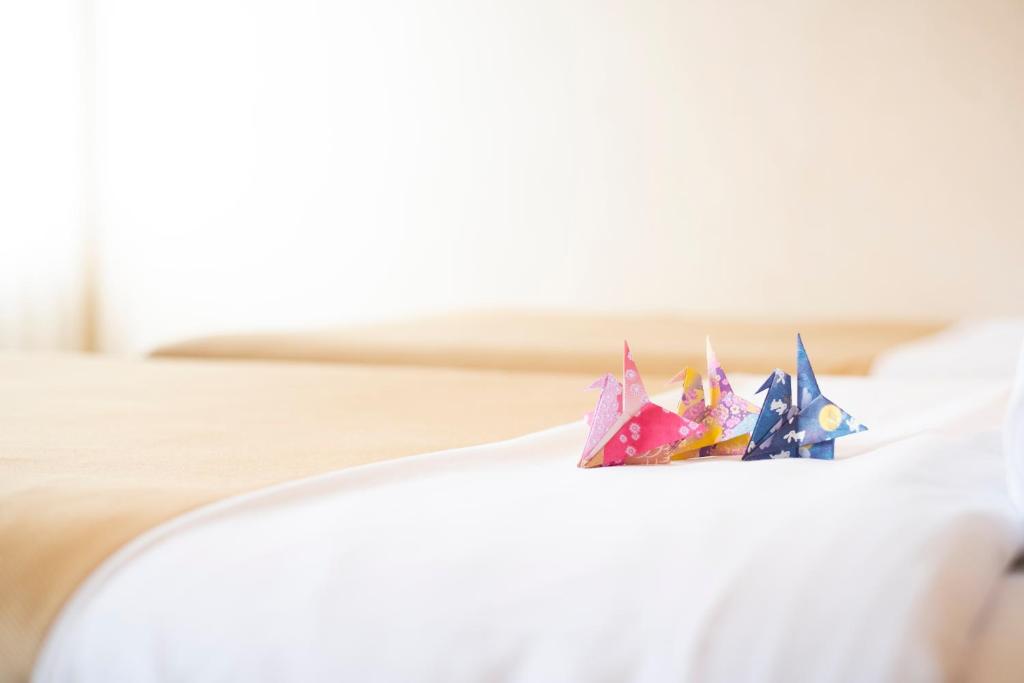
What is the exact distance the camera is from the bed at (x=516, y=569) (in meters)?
0.61

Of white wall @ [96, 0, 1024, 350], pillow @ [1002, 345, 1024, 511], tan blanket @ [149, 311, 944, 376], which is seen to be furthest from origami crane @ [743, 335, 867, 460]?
white wall @ [96, 0, 1024, 350]

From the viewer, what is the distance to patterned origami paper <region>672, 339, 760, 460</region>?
104 cm

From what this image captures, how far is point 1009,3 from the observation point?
325 centimetres

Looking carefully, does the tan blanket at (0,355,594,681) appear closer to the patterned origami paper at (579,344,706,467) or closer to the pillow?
the patterned origami paper at (579,344,706,467)

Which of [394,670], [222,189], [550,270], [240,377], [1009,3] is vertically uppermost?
[1009,3]

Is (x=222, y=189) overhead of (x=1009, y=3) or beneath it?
beneath

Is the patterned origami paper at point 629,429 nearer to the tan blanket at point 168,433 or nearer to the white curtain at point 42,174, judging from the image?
the tan blanket at point 168,433

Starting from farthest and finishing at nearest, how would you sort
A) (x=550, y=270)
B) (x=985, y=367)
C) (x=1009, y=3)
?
(x=550, y=270) → (x=1009, y=3) → (x=985, y=367)

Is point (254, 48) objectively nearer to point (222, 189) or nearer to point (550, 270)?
point (222, 189)

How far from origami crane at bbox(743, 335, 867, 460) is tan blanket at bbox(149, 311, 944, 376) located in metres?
1.17

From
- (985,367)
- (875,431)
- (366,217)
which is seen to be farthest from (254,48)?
(875,431)

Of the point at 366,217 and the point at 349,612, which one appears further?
the point at 366,217

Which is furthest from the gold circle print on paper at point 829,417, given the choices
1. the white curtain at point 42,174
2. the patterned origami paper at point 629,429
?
the white curtain at point 42,174

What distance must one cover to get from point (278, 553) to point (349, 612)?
0.09 m
